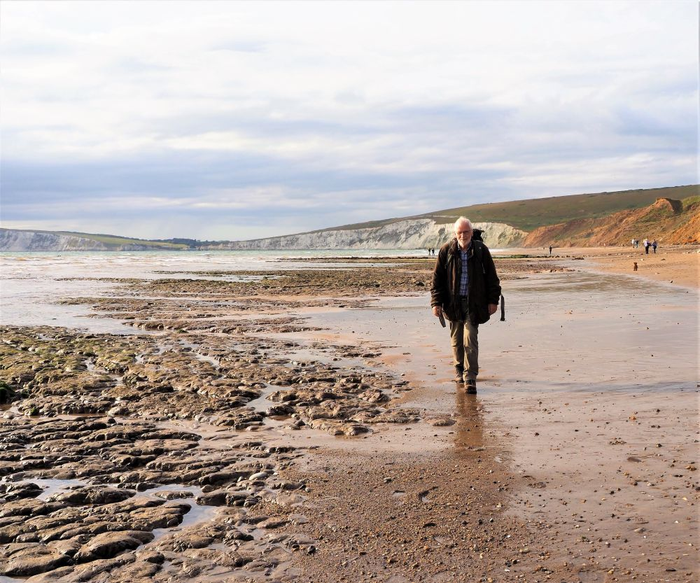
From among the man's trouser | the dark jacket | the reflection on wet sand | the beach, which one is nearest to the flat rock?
the beach

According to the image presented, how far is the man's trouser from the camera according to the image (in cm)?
930

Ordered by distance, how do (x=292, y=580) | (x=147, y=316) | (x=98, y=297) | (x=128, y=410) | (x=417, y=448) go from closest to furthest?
1. (x=292, y=580)
2. (x=417, y=448)
3. (x=128, y=410)
4. (x=147, y=316)
5. (x=98, y=297)

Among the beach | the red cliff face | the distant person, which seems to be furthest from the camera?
the red cliff face

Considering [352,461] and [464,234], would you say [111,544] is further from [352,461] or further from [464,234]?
[464,234]

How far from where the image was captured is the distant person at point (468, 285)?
9.43 metres

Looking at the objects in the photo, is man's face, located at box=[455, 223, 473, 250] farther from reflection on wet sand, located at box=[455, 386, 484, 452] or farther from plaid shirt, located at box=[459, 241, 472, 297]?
reflection on wet sand, located at box=[455, 386, 484, 452]

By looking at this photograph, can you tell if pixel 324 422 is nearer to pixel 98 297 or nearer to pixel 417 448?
pixel 417 448

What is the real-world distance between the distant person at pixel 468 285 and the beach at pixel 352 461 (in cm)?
82

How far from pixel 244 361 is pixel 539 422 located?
5.96 metres

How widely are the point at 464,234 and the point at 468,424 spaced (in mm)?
2853

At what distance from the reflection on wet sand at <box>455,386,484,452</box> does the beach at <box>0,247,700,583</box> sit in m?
0.04

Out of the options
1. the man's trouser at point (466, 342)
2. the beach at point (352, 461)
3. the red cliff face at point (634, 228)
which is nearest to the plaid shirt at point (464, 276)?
the man's trouser at point (466, 342)

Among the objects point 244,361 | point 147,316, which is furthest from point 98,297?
point 244,361

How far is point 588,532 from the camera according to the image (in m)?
4.56
